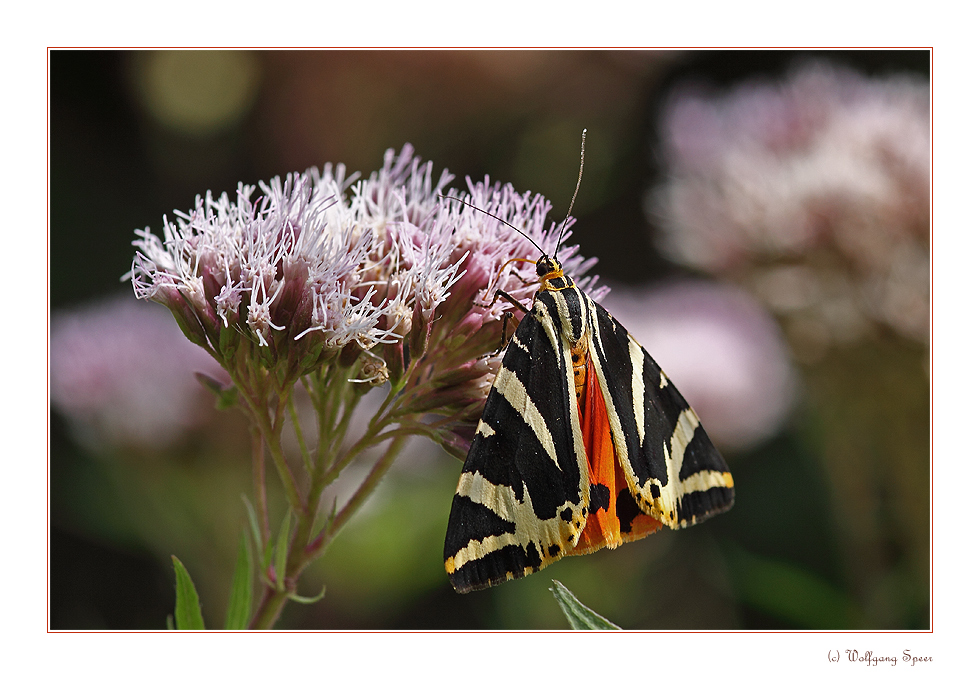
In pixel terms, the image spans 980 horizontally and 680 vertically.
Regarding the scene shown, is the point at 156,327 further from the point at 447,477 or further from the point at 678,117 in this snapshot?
the point at 678,117

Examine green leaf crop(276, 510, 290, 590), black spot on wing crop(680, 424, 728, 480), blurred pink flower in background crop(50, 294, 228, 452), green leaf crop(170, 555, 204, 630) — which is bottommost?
green leaf crop(170, 555, 204, 630)

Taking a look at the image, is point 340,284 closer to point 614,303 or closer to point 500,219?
point 500,219

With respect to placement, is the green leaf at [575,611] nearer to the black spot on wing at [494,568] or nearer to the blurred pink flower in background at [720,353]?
A: the black spot on wing at [494,568]

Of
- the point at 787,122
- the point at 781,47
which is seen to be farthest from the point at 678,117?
the point at 781,47

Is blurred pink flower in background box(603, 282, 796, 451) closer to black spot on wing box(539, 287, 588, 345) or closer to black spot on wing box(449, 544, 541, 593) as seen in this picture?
black spot on wing box(539, 287, 588, 345)
